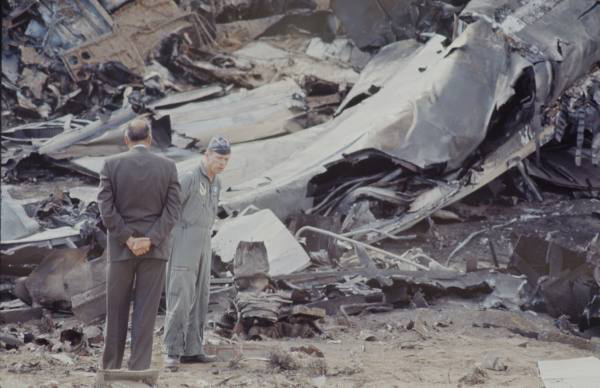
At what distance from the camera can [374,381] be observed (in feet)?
18.2

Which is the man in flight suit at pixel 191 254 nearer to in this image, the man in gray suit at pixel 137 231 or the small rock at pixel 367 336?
the man in gray suit at pixel 137 231

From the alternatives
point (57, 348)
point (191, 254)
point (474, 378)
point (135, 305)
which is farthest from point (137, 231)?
point (474, 378)

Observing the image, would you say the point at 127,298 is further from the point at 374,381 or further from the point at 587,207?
the point at 587,207

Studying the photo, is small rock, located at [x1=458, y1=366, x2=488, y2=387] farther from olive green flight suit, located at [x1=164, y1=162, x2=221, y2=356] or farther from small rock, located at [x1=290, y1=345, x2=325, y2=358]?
olive green flight suit, located at [x1=164, y1=162, x2=221, y2=356]

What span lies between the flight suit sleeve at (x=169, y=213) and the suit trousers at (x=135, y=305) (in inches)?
5.7

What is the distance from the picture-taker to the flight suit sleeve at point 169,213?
5.14 m

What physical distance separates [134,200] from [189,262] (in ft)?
2.56

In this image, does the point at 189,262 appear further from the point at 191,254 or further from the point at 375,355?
the point at 375,355

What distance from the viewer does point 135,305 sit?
5223 mm

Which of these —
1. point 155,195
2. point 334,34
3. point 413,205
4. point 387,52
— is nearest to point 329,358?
point 155,195

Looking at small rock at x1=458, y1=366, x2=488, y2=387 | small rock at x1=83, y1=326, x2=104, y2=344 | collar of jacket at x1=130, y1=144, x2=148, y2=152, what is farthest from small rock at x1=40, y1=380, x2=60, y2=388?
small rock at x1=458, y1=366, x2=488, y2=387

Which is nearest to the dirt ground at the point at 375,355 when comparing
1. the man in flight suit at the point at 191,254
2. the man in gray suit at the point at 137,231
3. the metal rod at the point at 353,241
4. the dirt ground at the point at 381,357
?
the dirt ground at the point at 381,357

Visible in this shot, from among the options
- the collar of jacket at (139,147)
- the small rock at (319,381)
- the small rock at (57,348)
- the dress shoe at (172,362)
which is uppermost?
the collar of jacket at (139,147)

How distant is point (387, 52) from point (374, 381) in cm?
973
